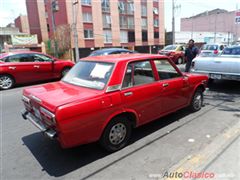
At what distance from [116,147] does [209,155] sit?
1.47 meters

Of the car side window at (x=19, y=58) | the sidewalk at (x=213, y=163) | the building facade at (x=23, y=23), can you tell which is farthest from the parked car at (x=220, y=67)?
the building facade at (x=23, y=23)

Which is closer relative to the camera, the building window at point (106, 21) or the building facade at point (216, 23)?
the building window at point (106, 21)

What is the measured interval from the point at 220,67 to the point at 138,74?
429 centimetres

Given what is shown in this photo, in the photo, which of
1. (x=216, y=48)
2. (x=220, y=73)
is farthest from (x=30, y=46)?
(x=220, y=73)

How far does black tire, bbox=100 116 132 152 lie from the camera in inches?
123

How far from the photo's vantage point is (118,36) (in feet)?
115

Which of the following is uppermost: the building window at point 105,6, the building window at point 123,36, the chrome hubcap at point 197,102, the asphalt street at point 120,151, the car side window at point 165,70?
the building window at point 105,6

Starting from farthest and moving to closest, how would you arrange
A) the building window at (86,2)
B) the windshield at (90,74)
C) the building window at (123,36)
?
the building window at (123,36), the building window at (86,2), the windshield at (90,74)

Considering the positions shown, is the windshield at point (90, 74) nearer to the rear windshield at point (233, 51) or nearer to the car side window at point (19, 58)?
the car side window at point (19, 58)

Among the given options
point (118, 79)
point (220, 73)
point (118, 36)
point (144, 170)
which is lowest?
point (144, 170)

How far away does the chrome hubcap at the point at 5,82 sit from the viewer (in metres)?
8.27

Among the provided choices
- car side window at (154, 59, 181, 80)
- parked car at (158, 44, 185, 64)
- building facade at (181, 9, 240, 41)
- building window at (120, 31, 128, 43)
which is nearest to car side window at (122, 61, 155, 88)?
car side window at (154, 59, 181, 80)

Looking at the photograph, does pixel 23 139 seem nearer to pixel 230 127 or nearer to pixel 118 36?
pixel 230 127

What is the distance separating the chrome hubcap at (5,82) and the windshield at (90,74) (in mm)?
5746
